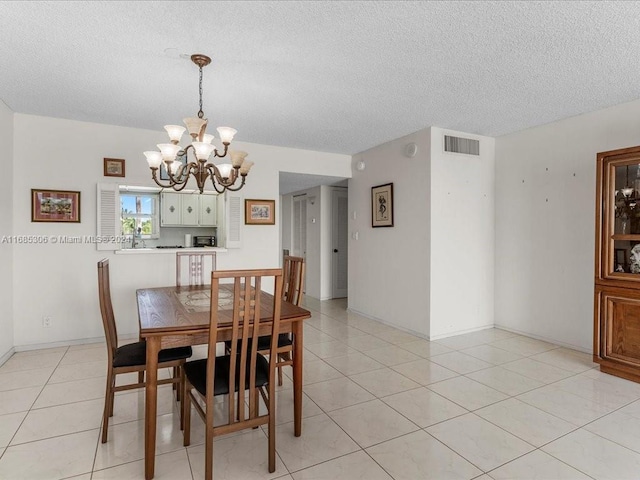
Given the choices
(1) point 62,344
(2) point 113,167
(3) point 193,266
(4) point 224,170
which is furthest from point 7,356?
(4) point 224,170

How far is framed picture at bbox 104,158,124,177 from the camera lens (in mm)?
4016

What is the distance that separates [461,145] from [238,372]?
11.9ft

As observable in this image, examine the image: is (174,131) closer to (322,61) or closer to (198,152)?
(198,152)

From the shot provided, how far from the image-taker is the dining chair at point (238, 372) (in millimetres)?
1730

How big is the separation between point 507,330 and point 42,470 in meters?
4.55

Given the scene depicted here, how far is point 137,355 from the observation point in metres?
2.20

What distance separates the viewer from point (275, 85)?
2.92 meters

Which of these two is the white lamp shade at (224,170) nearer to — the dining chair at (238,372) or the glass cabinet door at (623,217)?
the dining chair at (238,372)

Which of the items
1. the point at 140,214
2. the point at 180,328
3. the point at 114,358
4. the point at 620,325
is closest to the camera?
the point at 180,328

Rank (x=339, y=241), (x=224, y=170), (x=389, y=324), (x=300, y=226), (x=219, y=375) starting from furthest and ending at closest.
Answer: (x=300, y=226), (x=339, y=241), (x=389, y=324), (x=224, y=170), (x=219, y=375)

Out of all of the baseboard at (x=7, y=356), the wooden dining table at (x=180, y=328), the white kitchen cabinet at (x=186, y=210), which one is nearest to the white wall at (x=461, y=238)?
the wooden dining table at (x=180, y=328)

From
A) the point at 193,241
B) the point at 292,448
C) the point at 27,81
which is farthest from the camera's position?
the point at 193,241

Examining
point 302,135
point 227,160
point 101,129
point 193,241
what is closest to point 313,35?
point 302,135

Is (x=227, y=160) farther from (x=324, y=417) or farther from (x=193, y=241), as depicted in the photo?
(x=324, y=417)
